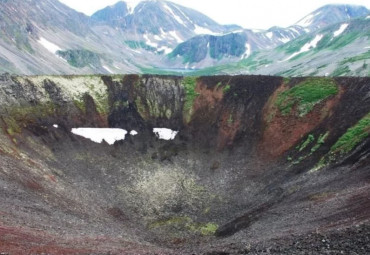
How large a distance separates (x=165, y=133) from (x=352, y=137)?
3399 cm

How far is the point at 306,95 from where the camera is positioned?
69.8 meters

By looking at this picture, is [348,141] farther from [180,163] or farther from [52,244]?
[52,244]

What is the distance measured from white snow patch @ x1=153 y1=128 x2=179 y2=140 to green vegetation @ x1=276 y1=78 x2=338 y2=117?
1998cm

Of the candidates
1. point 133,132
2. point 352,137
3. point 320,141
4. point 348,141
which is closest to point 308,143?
point 320,141

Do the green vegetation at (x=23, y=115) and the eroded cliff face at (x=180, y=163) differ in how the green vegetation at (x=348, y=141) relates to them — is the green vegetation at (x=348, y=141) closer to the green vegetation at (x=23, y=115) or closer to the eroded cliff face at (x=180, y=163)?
the eroded cliff face at (x=180, y=163)

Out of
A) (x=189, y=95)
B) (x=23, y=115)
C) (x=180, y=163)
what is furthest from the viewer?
(x=189, y=95)

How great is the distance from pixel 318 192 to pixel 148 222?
21322 mm

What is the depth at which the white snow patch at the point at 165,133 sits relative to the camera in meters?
73.4

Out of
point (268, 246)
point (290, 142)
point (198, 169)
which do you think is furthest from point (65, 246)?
point (290, 142)

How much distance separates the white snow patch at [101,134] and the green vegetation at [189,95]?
1305 cm

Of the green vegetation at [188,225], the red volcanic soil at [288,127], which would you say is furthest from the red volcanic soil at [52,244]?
the red volcanic soil at [288,127]

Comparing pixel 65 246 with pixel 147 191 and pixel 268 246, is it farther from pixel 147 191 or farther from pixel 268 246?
pixel 147 191

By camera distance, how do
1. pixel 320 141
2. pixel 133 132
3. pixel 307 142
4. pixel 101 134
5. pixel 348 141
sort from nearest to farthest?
1. pixel 348 141
2. pixel 320 141
3. pixel 307 142
4. pixel 101 134
5. pixel 133 132

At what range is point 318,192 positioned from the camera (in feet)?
140
